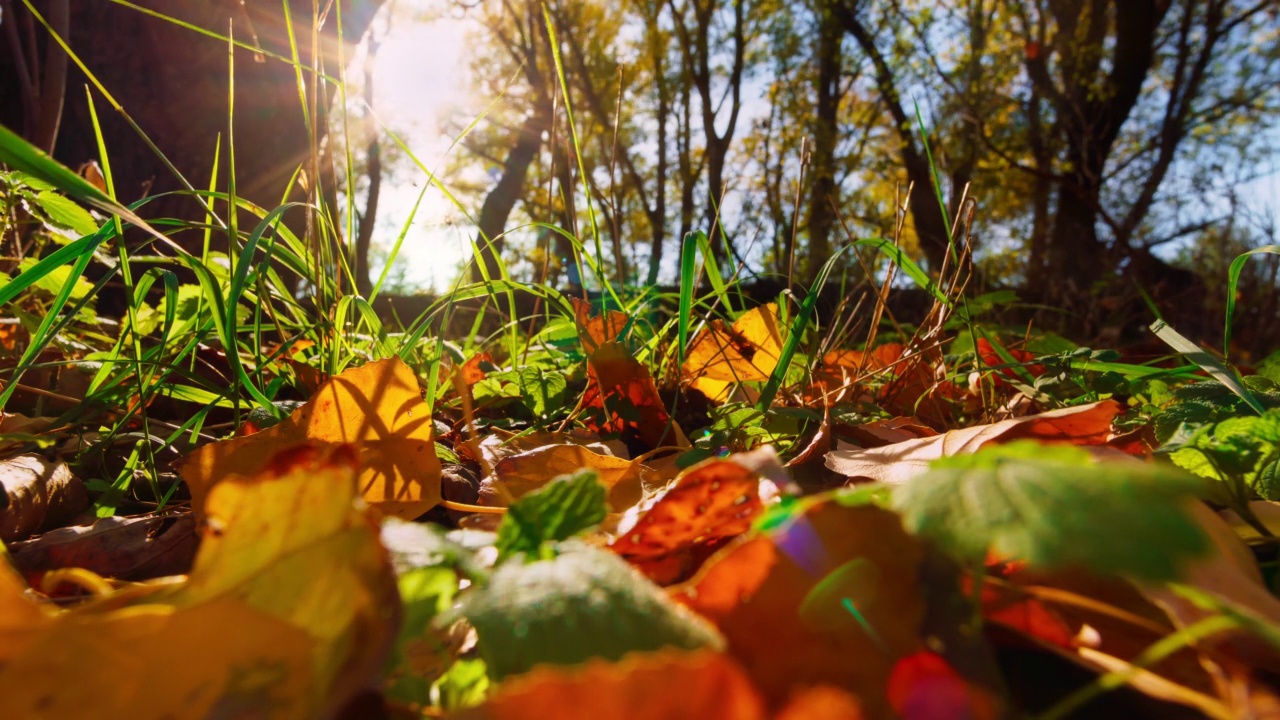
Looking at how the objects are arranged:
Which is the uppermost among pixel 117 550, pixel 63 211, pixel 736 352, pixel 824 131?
pixel 824 131

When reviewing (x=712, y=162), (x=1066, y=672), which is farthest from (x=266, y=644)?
(x=712, y=162)

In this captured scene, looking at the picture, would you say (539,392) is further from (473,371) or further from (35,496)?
(35,496)

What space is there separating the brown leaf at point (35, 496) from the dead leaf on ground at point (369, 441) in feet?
0.46

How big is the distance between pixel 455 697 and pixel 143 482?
2.08ft

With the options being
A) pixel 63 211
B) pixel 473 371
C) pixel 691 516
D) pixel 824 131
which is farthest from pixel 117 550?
pixel 824 131

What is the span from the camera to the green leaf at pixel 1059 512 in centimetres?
21

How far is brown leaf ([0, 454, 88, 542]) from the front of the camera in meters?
0.57

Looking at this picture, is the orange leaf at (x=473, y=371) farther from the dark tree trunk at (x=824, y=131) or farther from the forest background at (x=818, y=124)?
the dark tree trunk at (x=824, y=131)

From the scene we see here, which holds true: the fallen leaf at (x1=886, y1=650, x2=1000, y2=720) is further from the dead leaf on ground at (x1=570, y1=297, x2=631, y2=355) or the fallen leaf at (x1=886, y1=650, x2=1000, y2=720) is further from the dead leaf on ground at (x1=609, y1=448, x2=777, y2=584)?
the dead leaf on ground at (x1=570, y1=297, x2=631, y2=355)

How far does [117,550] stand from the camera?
1.76 ft

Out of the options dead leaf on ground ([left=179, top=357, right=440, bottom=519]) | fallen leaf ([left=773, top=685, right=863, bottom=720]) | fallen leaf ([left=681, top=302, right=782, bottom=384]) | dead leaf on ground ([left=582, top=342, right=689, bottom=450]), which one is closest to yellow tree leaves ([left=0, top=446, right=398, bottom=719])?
fallen leaf ([left=773, top=685, right=863, bottom=720])

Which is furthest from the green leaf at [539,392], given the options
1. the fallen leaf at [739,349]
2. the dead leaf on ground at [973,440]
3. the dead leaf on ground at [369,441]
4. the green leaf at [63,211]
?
the green leaf at [63,211]

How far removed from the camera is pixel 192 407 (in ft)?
3.27

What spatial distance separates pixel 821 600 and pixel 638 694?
12cm
